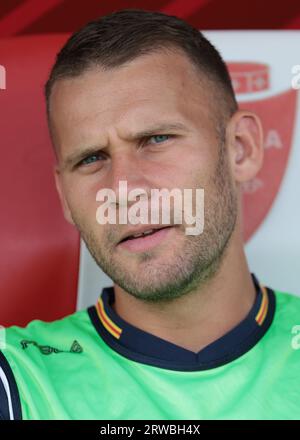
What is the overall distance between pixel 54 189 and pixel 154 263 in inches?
19.4

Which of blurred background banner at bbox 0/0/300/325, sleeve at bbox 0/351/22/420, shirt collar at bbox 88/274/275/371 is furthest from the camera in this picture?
blurred background banner at bbox 0/0/300/325

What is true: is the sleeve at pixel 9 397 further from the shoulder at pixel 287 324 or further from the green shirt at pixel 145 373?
the shoulder at pixel 287 324

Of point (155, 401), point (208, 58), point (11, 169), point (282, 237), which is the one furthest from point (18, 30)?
point (155, 401)

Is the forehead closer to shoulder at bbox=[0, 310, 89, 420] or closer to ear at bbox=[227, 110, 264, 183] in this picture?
ear at bbox=[227, 110, 264, 183]

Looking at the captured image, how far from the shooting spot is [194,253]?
1189 millimetres

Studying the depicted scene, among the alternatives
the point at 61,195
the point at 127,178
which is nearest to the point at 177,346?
the point at 127,178

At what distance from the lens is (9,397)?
3.70 ft

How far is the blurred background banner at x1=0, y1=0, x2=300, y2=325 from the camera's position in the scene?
154cm

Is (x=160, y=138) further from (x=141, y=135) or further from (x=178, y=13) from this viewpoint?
(x=178, y=13)

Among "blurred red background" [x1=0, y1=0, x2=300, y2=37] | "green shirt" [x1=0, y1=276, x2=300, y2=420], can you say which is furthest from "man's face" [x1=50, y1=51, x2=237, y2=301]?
"blurred red background" [x1=0, y1=0, x2=300, y2=37]

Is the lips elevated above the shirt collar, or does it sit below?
above

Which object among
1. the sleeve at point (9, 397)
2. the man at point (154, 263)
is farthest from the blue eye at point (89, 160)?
the sleeve at point (9, 397)
